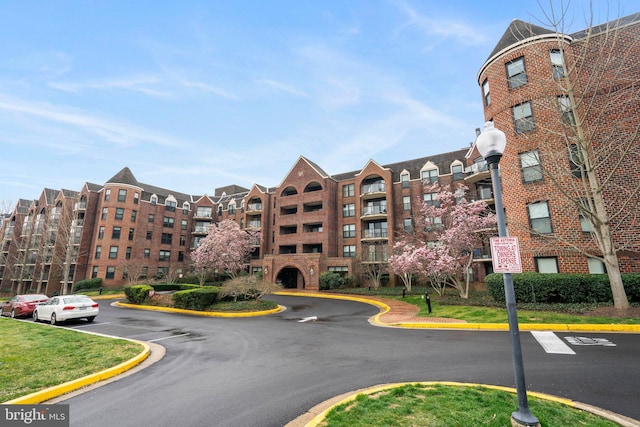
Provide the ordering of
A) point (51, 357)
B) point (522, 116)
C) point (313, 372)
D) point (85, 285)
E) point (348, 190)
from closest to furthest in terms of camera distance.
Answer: point (313, 372) < point (51, 357) < point (522, 116) < point (348, 190) < point (85, 285)

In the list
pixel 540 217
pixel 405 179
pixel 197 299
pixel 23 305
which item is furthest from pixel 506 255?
pixel 405 179

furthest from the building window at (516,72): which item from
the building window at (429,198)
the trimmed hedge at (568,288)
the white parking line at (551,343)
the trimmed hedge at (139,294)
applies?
the trimmed hedge at (139,294)

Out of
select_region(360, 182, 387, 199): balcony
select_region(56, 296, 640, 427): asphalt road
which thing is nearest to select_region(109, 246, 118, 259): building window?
select_region(360, 182, 387, 199): balcony

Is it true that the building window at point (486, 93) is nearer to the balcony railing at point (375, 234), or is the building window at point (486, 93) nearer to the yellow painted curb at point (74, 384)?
the balcony railing at point (375, 234)

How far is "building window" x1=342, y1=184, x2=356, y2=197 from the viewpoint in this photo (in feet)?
123

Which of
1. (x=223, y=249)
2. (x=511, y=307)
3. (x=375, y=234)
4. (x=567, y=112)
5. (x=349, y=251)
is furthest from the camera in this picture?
(x=223, y=249)

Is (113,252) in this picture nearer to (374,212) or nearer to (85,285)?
(85,285)

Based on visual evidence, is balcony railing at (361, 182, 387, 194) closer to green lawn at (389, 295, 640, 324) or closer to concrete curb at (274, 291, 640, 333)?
green lawn at (389, 295, 640, 324)

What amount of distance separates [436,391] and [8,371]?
9.26 meters

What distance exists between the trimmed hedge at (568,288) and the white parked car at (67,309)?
68.9 ft

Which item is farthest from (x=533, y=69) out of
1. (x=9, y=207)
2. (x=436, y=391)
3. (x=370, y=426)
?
(x=9, y=207)

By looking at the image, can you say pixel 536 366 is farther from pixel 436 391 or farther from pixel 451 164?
pixel 451 164

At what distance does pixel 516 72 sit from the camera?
1781 centimetres

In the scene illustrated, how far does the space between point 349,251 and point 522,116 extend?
2270 cm
